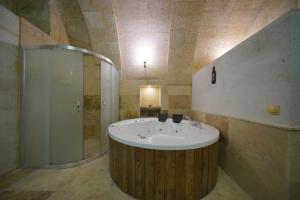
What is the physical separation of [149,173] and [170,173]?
0.68 ft

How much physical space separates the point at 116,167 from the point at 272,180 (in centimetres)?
155

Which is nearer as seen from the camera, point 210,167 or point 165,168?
point 165,168

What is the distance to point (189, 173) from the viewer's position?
1.30 meters

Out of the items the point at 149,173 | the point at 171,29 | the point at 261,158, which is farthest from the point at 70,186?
the point at 171,29

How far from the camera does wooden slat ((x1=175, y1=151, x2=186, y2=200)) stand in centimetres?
128

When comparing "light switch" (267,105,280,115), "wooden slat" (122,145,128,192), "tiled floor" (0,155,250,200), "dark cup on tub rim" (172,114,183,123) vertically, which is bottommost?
"tiled floor" (0,155,250,200)

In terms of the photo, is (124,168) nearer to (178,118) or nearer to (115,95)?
(178,118)

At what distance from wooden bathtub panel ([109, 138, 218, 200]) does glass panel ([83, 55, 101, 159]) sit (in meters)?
1.24

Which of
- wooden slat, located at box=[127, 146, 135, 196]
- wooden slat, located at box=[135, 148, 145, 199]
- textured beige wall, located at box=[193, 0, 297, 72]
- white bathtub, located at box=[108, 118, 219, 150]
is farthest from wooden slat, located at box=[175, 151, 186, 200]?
textured beige wall, located at box=[193, 0, 297, 72]

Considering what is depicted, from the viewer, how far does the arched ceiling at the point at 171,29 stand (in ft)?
8.33

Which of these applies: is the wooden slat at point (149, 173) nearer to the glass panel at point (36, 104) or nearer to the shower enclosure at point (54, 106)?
the shower enclosure at point (54, 106)

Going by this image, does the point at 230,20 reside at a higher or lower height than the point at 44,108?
higher

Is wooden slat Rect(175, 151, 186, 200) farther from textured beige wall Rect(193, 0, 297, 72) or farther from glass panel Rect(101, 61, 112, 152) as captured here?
textured beige wall Rect(193, 0, 297, 72)

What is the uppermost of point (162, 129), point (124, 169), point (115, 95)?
point (115, 95)
